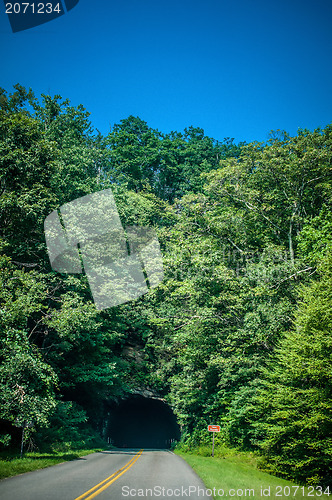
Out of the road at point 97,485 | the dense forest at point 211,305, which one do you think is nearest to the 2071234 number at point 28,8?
the dense forest at point 211,305

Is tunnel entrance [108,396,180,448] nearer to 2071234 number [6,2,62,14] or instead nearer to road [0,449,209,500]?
road [0,449,209,500]

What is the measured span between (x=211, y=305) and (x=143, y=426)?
122ft

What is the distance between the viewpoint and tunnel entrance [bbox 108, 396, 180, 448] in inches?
1680

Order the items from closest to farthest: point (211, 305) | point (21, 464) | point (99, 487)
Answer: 1. point (99, 487)
2. point (21, 464)
3. point (211, 305)

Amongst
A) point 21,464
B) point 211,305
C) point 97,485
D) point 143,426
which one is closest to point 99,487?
point 97,485

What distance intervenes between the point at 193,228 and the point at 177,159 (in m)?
27.6

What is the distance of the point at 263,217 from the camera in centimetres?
2422

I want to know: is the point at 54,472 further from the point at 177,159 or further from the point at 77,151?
the point at 177,159

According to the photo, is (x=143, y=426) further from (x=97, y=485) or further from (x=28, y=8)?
(x=28, y=8)

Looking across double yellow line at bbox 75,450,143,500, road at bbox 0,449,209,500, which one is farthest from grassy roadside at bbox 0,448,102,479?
double yellow line at bbox 75,450,143,500

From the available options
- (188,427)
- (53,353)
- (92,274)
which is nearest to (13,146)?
(92,274)

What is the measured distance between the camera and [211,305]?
73.5 feet

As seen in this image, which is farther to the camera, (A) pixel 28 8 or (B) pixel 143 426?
(B) pixel 143 426

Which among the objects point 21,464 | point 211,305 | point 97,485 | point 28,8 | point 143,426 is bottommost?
point 143,426
